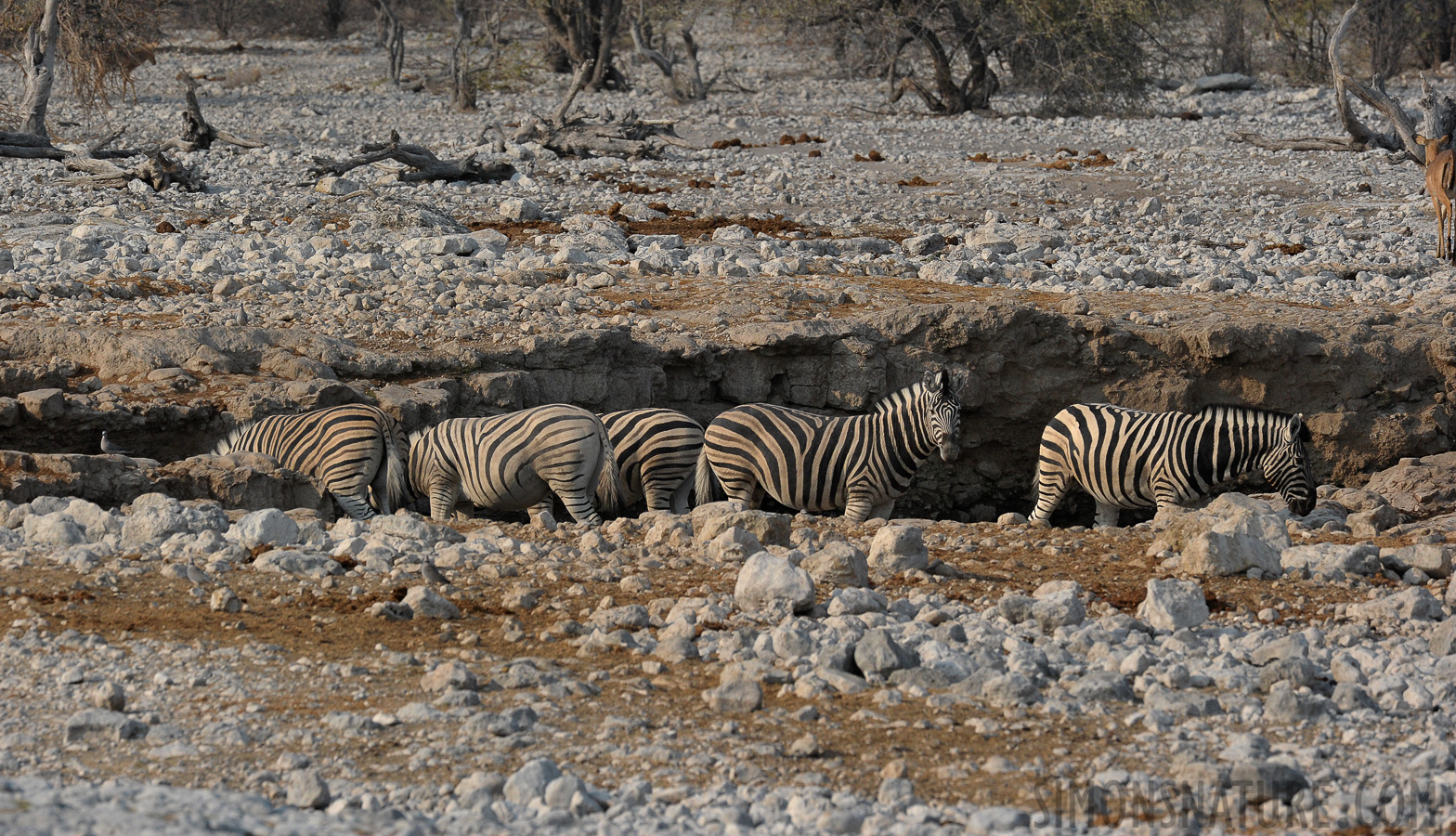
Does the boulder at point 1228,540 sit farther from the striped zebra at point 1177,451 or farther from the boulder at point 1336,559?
the striped zebra at point 1177,451

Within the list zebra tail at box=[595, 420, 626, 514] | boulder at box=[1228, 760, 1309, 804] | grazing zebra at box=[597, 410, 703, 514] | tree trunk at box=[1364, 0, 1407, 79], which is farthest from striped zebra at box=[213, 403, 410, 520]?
tree trunk at box=[1364, 0, 1407, 79]

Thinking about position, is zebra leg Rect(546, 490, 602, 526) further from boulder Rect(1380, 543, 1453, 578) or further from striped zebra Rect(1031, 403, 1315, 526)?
boulder Rect(1380, 543, 1453, 578)

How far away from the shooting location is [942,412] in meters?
8.61

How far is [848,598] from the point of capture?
16.2 ft

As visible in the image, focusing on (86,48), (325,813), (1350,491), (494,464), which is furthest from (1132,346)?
(86,48)

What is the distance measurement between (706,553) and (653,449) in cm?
299

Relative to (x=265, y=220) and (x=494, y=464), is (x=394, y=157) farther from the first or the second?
(x=494, y=464)

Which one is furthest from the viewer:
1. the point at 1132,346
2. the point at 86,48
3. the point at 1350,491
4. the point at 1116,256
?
the point at 86,48

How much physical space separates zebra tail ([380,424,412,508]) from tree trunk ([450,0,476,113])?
50.1 feet

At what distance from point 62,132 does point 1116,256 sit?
1422cm

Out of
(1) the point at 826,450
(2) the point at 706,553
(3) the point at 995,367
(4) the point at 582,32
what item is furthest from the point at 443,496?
(4) the point at 582,32

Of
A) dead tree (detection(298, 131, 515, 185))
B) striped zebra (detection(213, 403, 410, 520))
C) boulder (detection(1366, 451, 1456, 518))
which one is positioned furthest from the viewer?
dead tree (detection(298, 131, 515, 185))

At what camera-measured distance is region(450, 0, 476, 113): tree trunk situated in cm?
2277

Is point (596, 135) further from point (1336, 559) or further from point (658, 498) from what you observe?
point (1336, 559)
